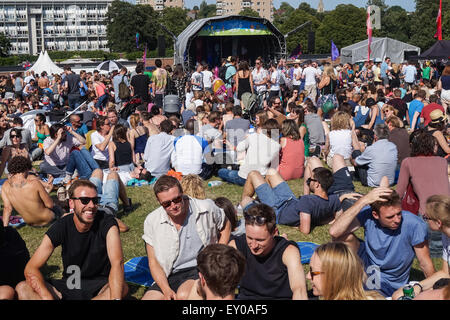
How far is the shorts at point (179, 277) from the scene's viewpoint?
446 cm

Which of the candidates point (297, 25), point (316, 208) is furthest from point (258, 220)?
point (297, 25)

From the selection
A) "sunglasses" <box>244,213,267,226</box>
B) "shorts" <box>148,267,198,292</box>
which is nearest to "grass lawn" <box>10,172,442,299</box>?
"shorts" <box>148,267,198,292</box>

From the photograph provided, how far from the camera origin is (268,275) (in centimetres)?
402

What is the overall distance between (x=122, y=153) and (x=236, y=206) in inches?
102

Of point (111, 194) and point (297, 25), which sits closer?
point (111, 194)

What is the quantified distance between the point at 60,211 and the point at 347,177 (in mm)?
3774

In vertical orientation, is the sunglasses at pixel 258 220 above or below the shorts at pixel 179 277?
above

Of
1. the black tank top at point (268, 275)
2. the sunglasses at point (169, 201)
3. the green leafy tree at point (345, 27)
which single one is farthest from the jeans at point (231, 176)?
the green leafy tree at point (345, 27)

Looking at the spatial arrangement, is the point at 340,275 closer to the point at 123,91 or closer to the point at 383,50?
the point at 123,91

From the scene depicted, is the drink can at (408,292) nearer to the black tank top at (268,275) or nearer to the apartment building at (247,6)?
the black tank top at (268,275)

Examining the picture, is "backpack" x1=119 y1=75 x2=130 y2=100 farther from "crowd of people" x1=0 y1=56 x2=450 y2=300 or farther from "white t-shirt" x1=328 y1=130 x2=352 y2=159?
"white t-shirt" x1=328 y1=130 x2=352 y2=159

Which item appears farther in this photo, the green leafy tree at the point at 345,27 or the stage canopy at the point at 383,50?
the green leafy tree at the point at 345,27

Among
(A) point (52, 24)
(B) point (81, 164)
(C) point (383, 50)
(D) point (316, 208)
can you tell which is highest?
(A) point (52, 24)

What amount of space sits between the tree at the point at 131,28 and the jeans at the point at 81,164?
→ 266ft
